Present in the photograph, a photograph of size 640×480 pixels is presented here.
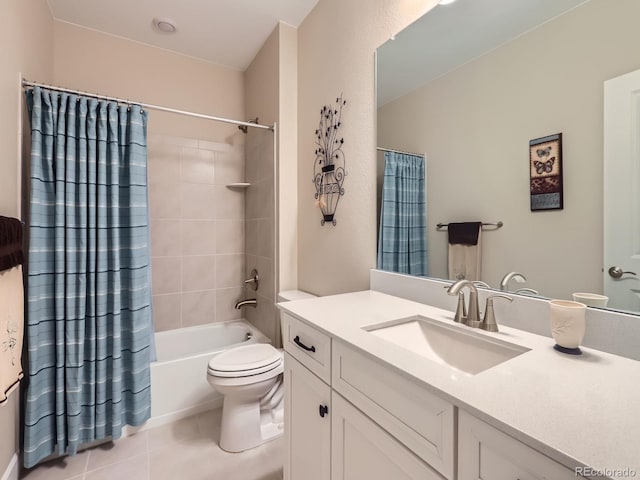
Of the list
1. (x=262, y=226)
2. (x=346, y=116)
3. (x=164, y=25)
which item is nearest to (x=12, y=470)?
(x=262, y=226)

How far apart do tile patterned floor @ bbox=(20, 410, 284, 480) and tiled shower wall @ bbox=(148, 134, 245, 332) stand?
91 cm

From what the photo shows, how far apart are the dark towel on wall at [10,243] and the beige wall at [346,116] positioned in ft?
4.70

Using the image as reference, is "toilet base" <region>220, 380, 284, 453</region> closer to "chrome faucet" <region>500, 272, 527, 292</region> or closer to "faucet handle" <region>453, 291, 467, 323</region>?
"faucet handle" <region>453, 291, 467, 323</region>

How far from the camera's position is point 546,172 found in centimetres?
91

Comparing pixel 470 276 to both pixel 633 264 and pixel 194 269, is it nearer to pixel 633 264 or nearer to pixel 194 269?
pixel 633 264

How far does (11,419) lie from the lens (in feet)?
4.49

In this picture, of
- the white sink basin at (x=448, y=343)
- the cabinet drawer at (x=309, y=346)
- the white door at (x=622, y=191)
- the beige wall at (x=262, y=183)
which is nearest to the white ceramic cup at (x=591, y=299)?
the white door at (x=622, y=191)

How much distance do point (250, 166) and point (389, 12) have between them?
161cm

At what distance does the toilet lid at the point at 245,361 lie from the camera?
1.58 metres

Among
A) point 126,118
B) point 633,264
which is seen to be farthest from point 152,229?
point 633,264

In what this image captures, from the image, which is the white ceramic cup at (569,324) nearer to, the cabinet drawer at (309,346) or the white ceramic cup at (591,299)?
the white ceramic cup at (591,299)

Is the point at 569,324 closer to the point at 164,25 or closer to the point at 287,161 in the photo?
the point at 287,161

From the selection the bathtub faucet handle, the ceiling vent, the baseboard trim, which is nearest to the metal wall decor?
the bathtub faucet handle

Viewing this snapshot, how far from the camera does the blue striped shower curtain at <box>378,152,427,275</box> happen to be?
1.34 metres
